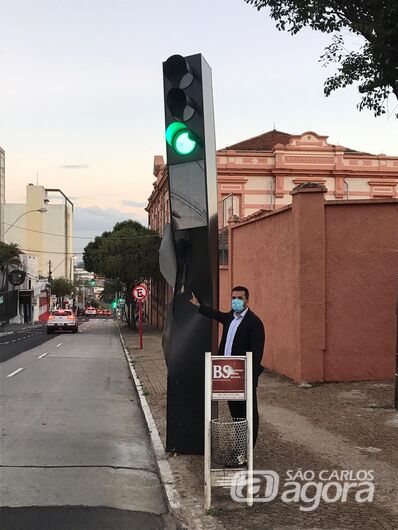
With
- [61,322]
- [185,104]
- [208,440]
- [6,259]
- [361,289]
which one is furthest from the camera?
[6,259]

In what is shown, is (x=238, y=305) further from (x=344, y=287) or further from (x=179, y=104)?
(x=344, y=287)

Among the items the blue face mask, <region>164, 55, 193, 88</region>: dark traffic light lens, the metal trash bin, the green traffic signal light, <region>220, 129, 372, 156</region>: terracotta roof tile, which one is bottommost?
the metal trash bin

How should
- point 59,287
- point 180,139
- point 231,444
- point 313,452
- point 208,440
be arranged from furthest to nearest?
point 59,287
point 313,452
point 180,139
point 231,444
point 208,440

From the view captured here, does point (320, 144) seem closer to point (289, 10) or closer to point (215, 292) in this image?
point (289, 10)

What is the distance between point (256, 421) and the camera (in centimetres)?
623

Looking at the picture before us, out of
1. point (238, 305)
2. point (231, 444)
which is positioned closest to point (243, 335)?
point (238, 305)

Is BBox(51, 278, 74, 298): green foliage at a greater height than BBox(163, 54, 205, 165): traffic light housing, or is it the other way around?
BBox(163, 54, 205, 165): traffic light housing

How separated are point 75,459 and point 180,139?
156 inches

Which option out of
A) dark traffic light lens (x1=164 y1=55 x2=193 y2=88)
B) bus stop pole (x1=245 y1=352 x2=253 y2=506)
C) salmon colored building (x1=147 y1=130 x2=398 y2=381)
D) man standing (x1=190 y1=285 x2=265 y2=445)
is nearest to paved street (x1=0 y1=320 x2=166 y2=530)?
bus stop pole (x1=245 y1=352 x2=253 y2=506)

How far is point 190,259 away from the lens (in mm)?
6910

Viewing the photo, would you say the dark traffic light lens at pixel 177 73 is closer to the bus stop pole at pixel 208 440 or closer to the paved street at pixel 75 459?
the bus stop pole at pixel 208 440

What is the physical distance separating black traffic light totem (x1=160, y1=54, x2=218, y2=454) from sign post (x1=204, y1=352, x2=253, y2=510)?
1.43 meters

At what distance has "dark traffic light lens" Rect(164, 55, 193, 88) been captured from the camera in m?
6.35

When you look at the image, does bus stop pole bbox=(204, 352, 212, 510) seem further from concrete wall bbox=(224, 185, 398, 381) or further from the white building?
the white building
